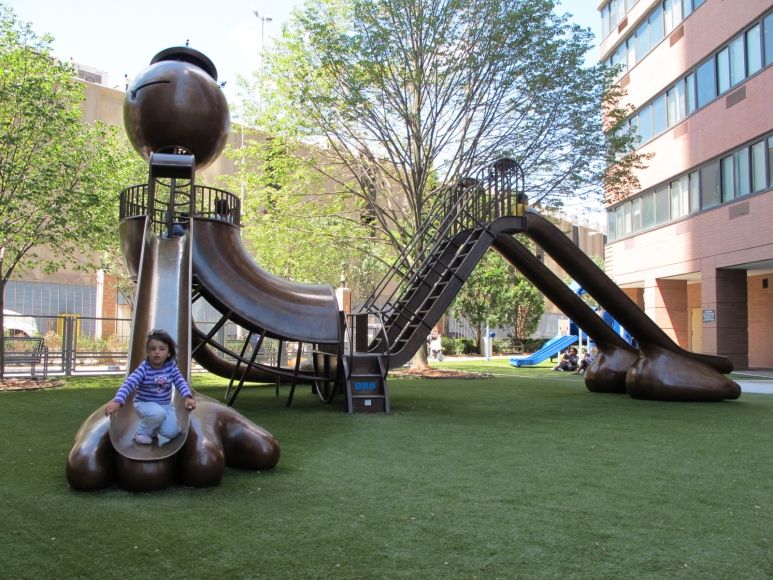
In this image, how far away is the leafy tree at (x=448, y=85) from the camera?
65.8 feet

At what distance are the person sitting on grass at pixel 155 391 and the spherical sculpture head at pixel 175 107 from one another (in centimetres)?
620

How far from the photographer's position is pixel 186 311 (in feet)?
26.9

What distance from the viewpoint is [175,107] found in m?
11.4

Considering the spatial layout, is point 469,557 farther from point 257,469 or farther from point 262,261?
point 262,261

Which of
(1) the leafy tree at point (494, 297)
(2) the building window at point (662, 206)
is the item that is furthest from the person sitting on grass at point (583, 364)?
(1) the leafy tree at point (494, 297)

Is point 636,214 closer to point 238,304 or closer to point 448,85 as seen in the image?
point 448,85

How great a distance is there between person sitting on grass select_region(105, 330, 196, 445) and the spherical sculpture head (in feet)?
20.3

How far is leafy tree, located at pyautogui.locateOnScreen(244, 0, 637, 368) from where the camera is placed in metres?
20.1

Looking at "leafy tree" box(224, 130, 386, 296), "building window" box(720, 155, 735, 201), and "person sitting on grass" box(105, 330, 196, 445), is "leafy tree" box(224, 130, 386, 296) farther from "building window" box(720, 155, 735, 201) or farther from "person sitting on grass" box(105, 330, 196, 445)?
"person sitting on grass" box(105, 330, 196, 445)

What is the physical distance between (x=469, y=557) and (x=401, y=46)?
17.9 metres

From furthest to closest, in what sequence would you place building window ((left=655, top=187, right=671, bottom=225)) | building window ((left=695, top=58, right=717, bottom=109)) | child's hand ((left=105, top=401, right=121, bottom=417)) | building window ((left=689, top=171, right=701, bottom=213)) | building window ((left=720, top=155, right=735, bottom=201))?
building window ((left=655, top=187, right=671, bottom=225)), building window ((left=689, top=171, right=701, bottom=213)), building window ((left=695, top=58, right=717, bottom=109)), building window ((left=720, top=155, right=735, bottom=201)), child's hand ((left=105, top=401, right=121, bottom=417))

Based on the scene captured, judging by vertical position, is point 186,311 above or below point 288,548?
above

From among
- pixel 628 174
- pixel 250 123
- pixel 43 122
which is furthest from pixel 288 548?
pixel 250 123

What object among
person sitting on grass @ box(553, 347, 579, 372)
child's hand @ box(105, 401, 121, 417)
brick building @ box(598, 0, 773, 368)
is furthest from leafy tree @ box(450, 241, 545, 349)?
child's hand @ box(105, 401, 121, 417)
